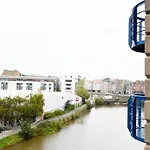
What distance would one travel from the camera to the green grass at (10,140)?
8.01 meters

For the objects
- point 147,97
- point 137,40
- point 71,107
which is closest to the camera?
point 147,97

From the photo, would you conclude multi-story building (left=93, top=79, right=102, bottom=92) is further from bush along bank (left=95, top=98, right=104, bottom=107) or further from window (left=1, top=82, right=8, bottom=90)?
window (left=1, top=82, right=8, bottom=90)

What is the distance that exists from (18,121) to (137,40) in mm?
9537

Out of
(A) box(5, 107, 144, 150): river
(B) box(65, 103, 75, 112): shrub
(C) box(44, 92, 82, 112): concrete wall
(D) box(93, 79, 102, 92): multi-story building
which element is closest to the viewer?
(A) box(5, 107, 144, 150): river

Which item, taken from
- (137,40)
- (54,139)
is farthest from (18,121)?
(137,40)

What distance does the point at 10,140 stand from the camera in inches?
327

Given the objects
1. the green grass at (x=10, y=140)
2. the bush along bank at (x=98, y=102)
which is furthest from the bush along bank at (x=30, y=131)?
the bush along bank at (x=98, y=102)

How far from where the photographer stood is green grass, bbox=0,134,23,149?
26.3 ft

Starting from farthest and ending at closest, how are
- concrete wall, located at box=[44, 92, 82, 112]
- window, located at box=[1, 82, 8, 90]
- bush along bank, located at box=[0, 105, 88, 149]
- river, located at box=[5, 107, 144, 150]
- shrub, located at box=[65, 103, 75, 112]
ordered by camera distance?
window, located at box=[1, 82, 8, 90] < shrub, located at box=[65, 103, 75, 112] < concrete wall, located at box=[44, 92, 82, 112] < bush along bank, located at box=[0, 105, 88, 149] < river, located at box=[5, 107, 144, 150]

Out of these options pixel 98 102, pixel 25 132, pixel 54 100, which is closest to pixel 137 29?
pixel 25 132

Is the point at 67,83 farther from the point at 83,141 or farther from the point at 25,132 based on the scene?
the point at 83,141

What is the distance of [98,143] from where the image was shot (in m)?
8.44

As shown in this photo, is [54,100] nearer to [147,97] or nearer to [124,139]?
[124,139]

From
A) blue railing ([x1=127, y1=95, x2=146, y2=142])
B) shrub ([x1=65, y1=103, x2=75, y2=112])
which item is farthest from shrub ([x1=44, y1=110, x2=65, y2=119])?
blue railing ([x1=127, y1=95, x2=146, y2=142])
